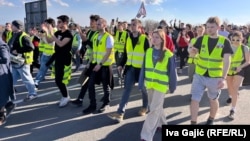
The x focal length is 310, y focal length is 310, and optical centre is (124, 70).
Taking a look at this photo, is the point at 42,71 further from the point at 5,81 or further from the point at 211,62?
the point at 211,62

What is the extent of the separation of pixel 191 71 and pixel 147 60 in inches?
150

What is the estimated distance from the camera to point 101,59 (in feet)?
20.8

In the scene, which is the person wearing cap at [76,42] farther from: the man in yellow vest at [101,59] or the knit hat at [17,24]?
the man in yellow vest at [101,59]

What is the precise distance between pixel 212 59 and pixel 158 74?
3.55ft

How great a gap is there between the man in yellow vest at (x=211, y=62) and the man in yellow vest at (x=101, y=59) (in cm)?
179

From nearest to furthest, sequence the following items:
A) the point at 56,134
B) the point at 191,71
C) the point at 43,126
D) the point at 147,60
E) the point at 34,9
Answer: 1. the point at 147,60
2. the point at 56,134
3. the point at 43,126
4. the point at 191,71
5. the point at 34,9

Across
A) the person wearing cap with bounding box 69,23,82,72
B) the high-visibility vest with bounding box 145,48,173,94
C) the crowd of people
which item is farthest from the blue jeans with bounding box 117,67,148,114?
the person wearing cap with bounding box 69,23,82,72

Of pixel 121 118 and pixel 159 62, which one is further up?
pixel 159 62

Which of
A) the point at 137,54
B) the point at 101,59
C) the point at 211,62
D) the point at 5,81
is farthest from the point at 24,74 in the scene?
the point at 211,62

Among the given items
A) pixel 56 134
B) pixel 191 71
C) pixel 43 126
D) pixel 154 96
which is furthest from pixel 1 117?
pixel 191 71

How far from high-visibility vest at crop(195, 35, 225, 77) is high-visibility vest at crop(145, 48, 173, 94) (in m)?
0.79

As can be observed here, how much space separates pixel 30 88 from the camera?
7.59 metres

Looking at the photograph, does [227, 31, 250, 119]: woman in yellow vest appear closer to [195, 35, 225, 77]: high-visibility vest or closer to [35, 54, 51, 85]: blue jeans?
[195, 35, 225, 77]: high-visibility vest

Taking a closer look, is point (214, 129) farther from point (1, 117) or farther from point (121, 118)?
point (1, 117)
